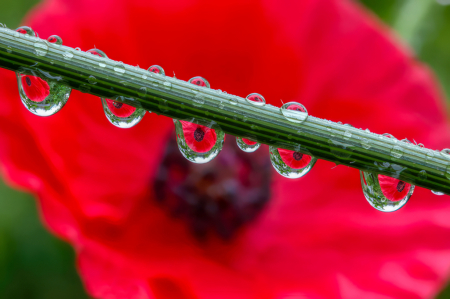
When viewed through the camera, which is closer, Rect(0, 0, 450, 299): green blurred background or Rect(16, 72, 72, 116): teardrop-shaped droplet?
Rect(16, 72, 72, 116): teardrop-shaped droplet

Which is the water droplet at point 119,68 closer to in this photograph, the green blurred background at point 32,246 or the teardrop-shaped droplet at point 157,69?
the teardrop-shaped droplet at point 157,69

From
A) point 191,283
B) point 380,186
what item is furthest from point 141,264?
point 380,186

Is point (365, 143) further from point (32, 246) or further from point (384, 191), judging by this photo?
point (32, 246)

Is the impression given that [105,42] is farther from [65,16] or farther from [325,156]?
[325,156]

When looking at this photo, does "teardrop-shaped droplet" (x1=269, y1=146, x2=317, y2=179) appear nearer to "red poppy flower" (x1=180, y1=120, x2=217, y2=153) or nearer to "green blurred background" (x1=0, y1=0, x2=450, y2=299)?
"red poppy flower" (x1=180, y1=120, x2=217, y2=153)

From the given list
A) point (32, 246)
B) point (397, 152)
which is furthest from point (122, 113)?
point (32, 246)

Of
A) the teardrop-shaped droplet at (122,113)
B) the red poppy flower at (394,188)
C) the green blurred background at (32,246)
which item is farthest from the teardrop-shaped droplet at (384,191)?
the green blurred background at (32,246)

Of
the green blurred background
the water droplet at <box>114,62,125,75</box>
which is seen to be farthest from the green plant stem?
the green blurred background
